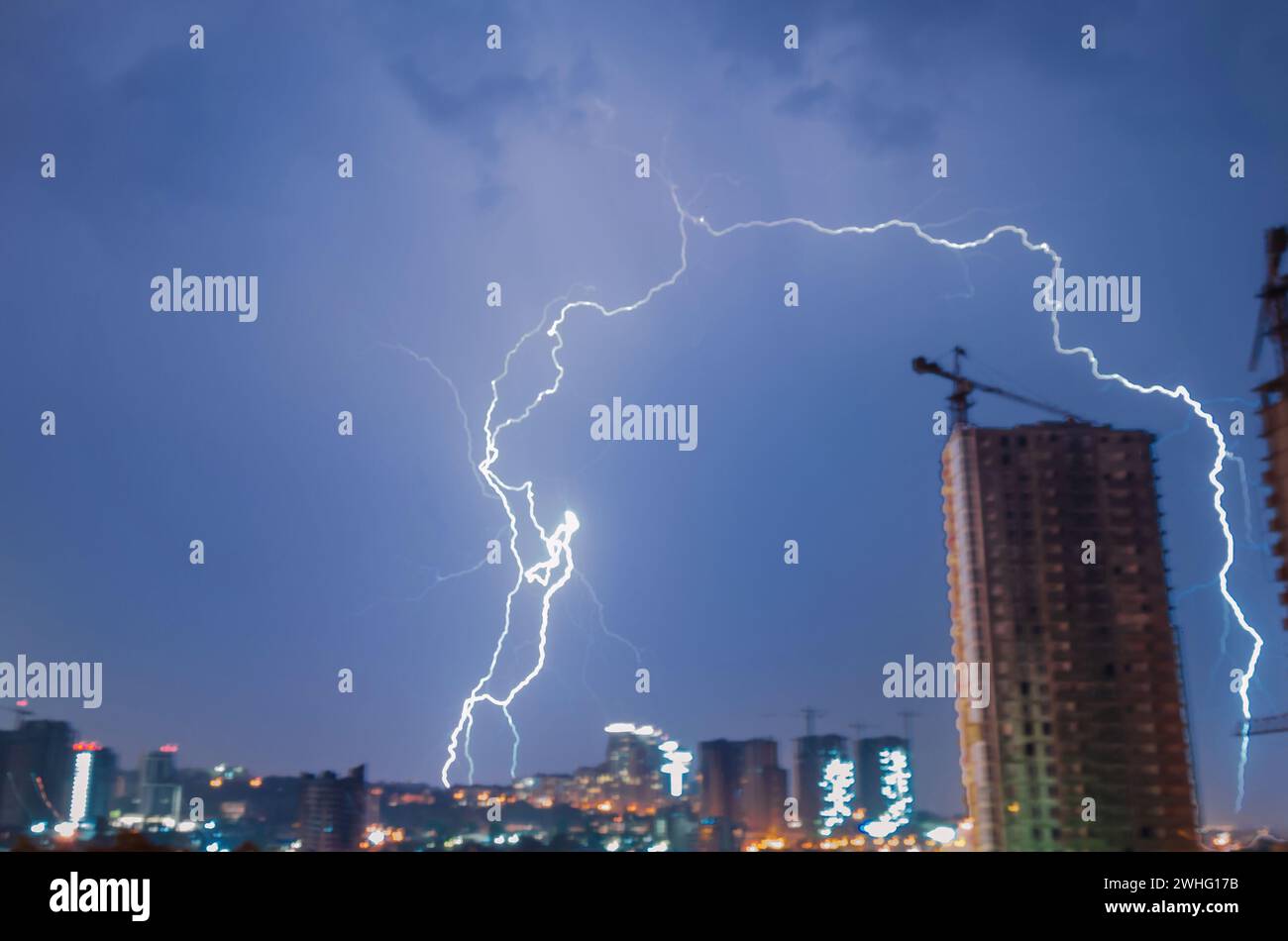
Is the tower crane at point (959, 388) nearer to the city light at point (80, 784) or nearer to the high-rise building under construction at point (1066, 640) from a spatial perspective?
the high-rise building under construction at point (1066, 640)

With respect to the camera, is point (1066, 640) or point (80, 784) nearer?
point (1066, 640)

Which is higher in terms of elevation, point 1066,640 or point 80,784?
point 1066,640

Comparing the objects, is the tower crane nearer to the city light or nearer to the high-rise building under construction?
the high-rise building under construction

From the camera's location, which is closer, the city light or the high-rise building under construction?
the high-rise building under construction

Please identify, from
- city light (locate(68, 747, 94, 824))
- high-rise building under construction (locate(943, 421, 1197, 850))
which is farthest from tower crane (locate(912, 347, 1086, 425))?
city light (locate(68, 747, 94, 824))

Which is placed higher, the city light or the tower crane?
the tower crane

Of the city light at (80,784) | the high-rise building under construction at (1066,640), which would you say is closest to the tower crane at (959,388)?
the high-rise building under construction at (1066,640)
